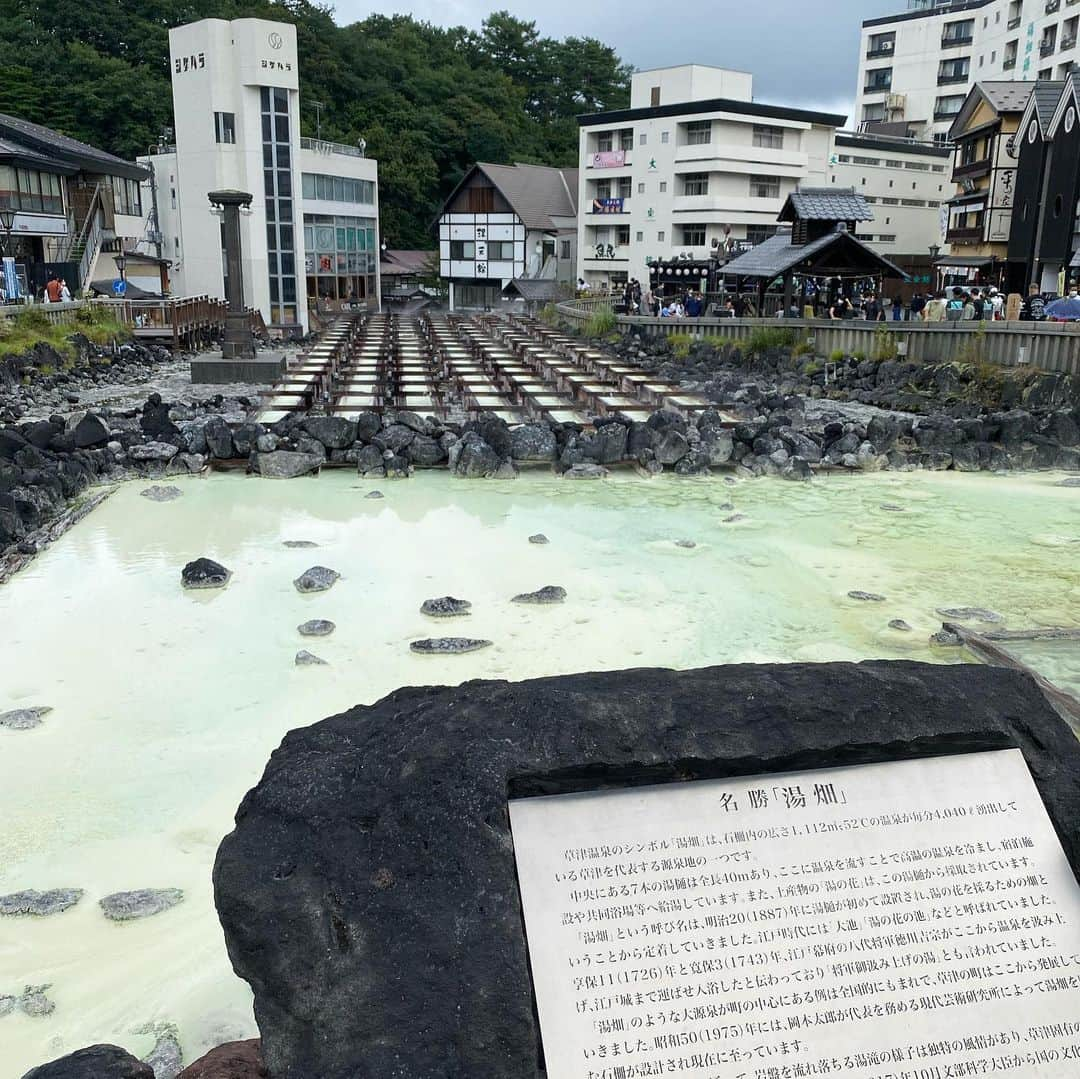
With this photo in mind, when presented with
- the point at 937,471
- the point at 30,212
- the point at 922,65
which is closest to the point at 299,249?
the point at 30,212

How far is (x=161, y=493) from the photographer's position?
12.4 meters

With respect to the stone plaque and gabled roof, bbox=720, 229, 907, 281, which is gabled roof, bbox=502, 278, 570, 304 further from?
the stone plaque

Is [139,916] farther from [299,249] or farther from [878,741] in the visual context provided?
[299,249]

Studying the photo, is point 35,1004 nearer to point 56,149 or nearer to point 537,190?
point 56,149

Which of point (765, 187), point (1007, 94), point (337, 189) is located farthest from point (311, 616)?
point (765, 187)

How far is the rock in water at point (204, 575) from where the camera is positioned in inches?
352

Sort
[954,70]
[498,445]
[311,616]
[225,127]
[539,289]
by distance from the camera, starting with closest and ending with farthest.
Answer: [311,616] < [498,445] < [225,127] < [539,289] < [954,70]

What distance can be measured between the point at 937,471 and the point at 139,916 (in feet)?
42.8

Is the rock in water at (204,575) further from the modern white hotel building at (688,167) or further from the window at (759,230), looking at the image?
the window at (759,230)

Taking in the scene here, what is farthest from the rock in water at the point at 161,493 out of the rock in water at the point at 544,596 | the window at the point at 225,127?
the window at the point at 225,127

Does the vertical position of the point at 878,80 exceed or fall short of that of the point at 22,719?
it exceeds it

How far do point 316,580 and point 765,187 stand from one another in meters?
43.0

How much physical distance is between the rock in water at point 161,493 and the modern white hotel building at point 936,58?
40230 millimetres

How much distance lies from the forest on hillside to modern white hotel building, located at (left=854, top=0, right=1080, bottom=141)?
17715 millimetres
